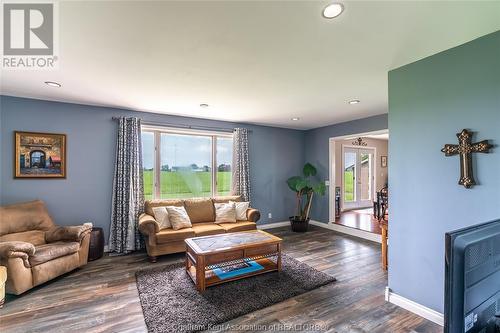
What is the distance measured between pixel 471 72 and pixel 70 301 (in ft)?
14.6

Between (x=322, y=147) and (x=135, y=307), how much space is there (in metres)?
4.98

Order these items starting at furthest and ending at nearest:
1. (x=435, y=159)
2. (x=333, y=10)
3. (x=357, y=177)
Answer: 1. (x=357, y=177)
2. (x=435, y=159)
3. (x=333, y=10)

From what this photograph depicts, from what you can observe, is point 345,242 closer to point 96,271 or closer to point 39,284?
point 96,271

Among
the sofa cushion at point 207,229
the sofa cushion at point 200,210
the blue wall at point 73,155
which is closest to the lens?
the blue wall at point 73,155

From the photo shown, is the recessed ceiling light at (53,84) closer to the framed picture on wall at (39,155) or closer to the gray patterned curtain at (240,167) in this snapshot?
the framed picture on wall at (39,155)

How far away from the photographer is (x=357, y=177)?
7.73 metres

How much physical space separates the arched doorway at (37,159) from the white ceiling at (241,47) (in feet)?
2.79

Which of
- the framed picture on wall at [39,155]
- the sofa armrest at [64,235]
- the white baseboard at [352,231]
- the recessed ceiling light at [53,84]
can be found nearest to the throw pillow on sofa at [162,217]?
the sofa armrest at [64,235]

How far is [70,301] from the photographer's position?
2.48 meters

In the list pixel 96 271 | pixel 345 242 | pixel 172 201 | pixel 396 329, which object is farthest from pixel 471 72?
pixel 96 271

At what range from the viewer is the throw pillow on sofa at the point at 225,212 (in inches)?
171

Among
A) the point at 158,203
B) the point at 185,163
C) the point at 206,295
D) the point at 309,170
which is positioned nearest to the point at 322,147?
the point at 309,170

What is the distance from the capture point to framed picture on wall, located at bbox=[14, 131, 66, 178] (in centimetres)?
341

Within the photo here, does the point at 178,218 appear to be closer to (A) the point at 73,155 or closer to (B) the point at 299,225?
(A) the point at 73,155
